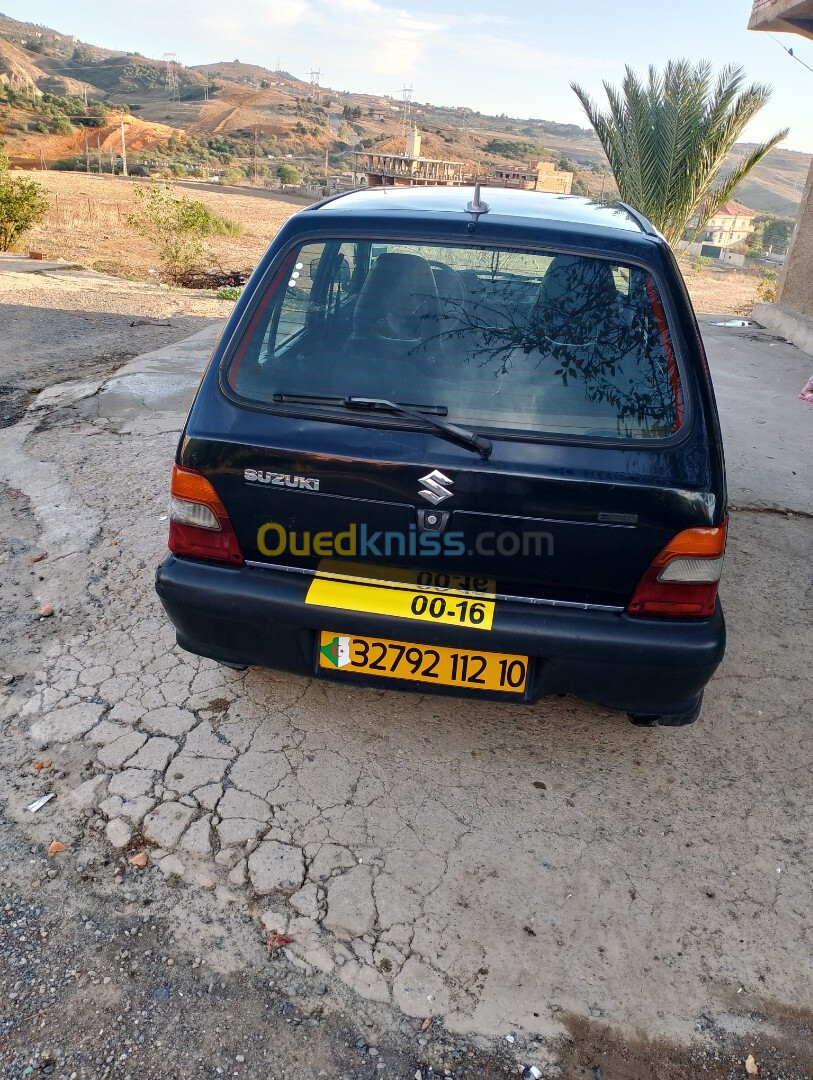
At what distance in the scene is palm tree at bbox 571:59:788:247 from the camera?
10422 mm

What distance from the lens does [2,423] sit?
18.1ft

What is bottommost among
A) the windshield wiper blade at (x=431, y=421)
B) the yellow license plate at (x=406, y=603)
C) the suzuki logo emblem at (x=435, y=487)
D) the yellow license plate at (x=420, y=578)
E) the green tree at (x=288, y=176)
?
the yellow license plate at (x=406, y=603)

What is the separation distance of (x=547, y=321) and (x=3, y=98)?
76861 mm

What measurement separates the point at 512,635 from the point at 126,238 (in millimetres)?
23358

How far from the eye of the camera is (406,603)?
7.48ft

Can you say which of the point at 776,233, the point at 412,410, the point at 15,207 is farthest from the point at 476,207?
the point at 776,233

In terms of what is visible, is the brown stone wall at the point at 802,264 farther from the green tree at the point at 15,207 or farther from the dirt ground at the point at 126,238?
the green tree at the point at 15,207

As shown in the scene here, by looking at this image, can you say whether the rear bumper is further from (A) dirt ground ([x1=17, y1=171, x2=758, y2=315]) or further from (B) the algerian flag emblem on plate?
(A) dirt ground ([x1=17, y1=171, x2=758, y2=315])

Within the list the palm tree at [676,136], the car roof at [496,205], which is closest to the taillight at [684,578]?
the car roof at [496,205]

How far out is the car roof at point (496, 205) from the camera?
246 centimetres

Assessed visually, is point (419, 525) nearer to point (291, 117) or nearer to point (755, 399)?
point (755, 399)

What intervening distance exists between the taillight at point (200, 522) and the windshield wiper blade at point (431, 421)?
51 centimetres

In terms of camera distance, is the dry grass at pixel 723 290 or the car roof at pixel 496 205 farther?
the dry grass at pixel 723 290

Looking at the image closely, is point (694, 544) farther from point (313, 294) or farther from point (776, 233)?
point (776, 233)
